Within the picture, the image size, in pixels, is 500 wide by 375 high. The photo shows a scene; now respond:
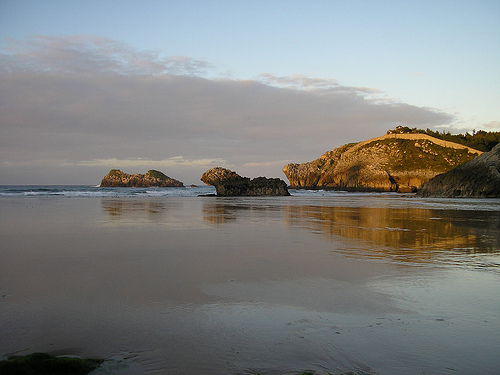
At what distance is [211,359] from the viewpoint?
2395 mm

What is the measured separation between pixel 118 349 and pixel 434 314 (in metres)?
2.77

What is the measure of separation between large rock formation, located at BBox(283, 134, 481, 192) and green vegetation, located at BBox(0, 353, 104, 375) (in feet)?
275

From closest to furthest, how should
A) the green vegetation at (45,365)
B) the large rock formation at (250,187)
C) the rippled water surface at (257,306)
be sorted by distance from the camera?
the green vegetation at (45,365) < the rippled water surface at (257,306) < the large rock formation at (250,187)

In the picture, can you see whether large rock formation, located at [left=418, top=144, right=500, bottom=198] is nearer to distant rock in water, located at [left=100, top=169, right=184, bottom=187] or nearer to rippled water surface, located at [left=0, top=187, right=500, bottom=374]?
rippled water surface, located at [left=0, top=187, right=500, bottom=374]

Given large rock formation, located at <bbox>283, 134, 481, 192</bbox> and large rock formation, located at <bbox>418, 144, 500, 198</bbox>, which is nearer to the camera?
large rock formation, located at <bbox>418, 144, 500, 198</bbox>

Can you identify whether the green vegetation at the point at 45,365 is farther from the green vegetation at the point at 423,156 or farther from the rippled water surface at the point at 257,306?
the green vegetation at the point at 423,156

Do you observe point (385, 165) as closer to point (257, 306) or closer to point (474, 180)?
point (474, 180)

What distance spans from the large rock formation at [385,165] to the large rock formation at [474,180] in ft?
125

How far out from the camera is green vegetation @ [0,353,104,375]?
2086mm

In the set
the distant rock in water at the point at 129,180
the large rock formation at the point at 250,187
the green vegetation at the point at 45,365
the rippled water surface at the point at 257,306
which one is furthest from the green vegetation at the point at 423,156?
the green vegetation at the point at 45,365

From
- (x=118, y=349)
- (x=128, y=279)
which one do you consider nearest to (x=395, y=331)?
(x=118, y=349)

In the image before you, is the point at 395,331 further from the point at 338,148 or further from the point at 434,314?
the point at 338,148

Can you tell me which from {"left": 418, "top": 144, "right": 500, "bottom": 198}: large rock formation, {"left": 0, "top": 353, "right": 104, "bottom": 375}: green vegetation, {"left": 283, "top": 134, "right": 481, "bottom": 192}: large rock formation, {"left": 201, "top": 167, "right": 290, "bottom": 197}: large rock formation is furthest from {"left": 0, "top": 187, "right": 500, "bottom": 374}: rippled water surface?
{"left": 283, "top": 134, "right": 481, "bottom": 192}: large rock formation

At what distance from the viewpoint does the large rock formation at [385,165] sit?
271 ft
